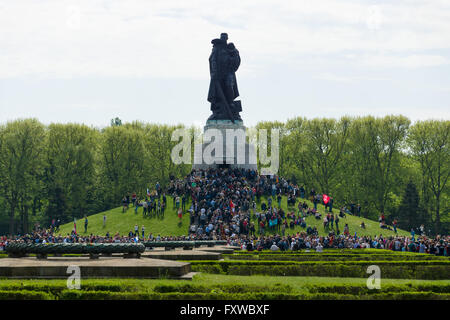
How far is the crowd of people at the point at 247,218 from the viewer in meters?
42.2

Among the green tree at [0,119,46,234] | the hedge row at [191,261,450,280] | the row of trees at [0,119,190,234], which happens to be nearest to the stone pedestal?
the row of trees at [0,119,190,234]

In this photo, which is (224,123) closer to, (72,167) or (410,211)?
(410,211)

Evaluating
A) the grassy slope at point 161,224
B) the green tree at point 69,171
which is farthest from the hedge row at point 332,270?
the green tree at point 69,171

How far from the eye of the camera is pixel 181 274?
1964 cm

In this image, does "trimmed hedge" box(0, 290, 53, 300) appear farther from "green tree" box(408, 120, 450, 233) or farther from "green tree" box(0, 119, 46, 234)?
"green tree" box(408, 120, 450, 233)

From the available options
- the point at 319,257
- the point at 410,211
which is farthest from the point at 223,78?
the point at 319,257

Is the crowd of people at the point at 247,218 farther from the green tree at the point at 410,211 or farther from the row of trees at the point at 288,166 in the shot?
the row of trees at the point at 288,166

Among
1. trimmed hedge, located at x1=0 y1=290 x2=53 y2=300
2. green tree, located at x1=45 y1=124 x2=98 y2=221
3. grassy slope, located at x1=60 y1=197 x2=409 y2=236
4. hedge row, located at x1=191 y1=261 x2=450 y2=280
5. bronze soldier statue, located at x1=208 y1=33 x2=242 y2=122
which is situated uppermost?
bronze soldier statue, located at x1=208 y1=33 x2=242 y2=122

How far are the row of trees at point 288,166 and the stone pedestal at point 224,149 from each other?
65.5 feet

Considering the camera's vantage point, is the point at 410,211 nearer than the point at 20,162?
Yes

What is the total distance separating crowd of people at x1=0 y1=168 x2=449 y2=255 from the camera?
139 feet

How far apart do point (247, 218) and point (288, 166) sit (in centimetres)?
3294

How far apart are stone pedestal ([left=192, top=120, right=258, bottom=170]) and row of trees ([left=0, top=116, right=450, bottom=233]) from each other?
65.5 ft

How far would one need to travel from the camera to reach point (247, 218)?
48.5 m
